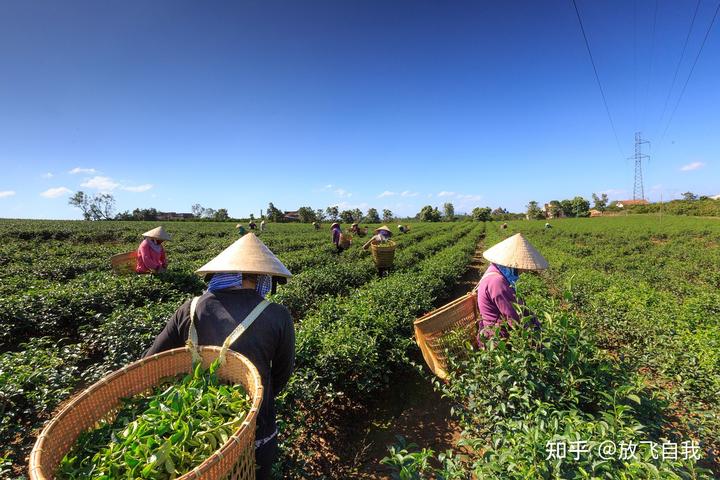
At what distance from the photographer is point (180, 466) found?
4.08 feet

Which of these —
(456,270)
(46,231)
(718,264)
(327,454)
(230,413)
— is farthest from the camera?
(46,231)

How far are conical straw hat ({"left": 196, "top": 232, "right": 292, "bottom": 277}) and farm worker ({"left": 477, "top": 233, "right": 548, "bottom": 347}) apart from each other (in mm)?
1955

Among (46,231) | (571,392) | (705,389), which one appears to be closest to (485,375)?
(571,392)

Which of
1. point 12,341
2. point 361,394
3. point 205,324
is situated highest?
point 205,324

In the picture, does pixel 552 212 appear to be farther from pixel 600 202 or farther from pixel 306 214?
pixel 306 214

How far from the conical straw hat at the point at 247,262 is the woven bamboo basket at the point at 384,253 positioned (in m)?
6.38

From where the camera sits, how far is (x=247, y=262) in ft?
6.91

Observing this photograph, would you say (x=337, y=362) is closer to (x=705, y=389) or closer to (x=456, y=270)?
(x=705, y=389)

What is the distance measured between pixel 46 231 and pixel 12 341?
84.5 feet

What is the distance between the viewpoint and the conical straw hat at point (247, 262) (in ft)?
6.71

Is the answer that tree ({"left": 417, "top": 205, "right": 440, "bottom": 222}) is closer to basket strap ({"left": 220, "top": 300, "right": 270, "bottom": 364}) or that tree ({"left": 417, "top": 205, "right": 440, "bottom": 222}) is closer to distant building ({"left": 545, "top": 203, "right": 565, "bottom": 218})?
distant building ({"left": 545, "top": 203, "right": 565, "bottom": 218})

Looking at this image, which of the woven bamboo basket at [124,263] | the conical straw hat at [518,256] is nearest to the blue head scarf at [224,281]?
the conical straw hat at [518,256]

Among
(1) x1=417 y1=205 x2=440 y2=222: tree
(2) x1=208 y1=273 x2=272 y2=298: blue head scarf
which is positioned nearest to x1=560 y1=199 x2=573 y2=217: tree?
(1) x1=417 y1=205 x2=440 y2=222: tree

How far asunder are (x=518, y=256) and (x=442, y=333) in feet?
3.72
